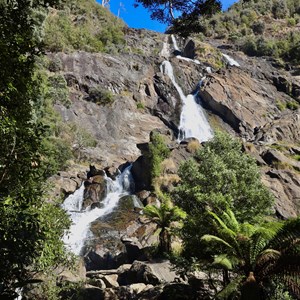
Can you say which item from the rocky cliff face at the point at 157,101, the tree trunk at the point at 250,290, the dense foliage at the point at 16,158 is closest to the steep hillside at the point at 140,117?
the rocky cliff face at the point at 157,101

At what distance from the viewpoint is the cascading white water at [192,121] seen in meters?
49.4

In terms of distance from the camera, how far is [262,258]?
876 cm

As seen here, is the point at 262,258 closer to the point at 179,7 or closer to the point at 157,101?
the point at 179,7

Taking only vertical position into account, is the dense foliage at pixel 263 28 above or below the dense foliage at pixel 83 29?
above

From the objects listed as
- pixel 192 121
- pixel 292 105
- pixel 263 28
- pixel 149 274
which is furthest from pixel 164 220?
pixel 263 28

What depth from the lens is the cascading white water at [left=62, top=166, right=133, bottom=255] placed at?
24781mm

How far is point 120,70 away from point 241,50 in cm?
3795

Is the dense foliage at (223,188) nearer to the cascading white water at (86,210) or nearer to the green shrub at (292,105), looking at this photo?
the cascading white water at (86,210)

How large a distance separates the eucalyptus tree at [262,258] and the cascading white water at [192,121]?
38824mm

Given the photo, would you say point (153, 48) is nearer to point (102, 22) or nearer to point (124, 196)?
point (102, 22)

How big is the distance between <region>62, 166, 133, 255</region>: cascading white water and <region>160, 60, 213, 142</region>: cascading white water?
16.5 meters

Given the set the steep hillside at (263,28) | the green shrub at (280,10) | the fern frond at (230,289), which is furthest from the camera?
the green shrub at (280,10)

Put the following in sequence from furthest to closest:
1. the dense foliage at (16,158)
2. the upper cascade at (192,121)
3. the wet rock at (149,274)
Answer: the upper cascade at (192,121) < the wet rock at (149,274) < the dense foliage at (16,158)

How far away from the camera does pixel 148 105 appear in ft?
179
